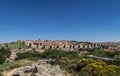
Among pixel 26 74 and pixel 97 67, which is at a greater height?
pixel 97 67

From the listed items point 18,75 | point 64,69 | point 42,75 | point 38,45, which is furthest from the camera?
point 38,45

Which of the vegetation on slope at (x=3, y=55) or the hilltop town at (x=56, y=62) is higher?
the hilltop town at (x=56, y=62)

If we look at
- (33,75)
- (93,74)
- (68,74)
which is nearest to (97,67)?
(93,74)

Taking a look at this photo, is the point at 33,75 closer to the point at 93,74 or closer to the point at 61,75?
the point at 61,75

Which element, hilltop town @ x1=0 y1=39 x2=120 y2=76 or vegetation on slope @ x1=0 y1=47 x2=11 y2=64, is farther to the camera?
vegetation on slope @ x1=0 y1=47 x2=11 y2=64

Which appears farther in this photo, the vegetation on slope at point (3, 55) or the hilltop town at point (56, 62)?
the vegetation on slope at point (3, 55)

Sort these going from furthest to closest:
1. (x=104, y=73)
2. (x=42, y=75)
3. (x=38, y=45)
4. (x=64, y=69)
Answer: (x=38, y=45) < (x=64, y=69) < (x=42, y=75) < (x=104, y=73)

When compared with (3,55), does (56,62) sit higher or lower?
higher

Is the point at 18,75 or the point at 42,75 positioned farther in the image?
the point at 18,75

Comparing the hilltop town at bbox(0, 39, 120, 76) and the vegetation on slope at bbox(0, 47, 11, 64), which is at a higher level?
the hilltop town at bbox(0, 39, 120, 76)

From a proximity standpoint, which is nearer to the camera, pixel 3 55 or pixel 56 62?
pixel 56 62
